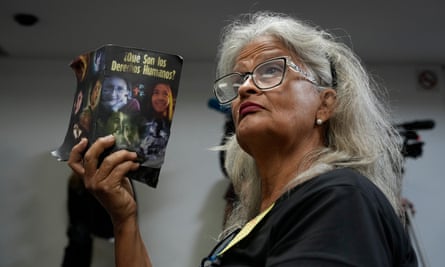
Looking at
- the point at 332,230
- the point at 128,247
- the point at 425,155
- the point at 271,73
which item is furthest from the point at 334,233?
the point at 425,155

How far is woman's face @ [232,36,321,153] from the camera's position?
2.64 feet

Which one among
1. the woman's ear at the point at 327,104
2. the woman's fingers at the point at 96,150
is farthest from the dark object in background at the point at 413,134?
the woman's fingers at the point at 96,150

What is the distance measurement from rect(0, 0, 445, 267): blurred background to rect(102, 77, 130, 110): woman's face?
130 cm

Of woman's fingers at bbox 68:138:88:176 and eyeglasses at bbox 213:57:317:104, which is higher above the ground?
eyeglasses at bbox 213:57:317:104

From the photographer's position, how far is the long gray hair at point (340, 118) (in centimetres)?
79

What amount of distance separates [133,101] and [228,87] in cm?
26

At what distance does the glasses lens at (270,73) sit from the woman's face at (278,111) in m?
0.01

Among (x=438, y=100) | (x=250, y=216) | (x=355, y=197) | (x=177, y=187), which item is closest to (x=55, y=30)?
(x=177, y=187)

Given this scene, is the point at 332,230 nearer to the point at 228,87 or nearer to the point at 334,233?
the point at 334,233

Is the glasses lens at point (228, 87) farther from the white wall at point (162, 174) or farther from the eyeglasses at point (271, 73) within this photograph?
the white wall at point (162, 174)

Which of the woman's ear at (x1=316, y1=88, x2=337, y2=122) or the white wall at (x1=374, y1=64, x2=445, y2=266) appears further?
the white wall at (x1=374, y1=64, x2=445, y2=266)

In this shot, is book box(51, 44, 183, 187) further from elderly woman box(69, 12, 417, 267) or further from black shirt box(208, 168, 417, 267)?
black shirt box(208, 168, 417, 267)

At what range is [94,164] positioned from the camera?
832mm

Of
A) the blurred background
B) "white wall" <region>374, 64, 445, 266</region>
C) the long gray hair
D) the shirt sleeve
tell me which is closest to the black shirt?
the shirt sleeve
